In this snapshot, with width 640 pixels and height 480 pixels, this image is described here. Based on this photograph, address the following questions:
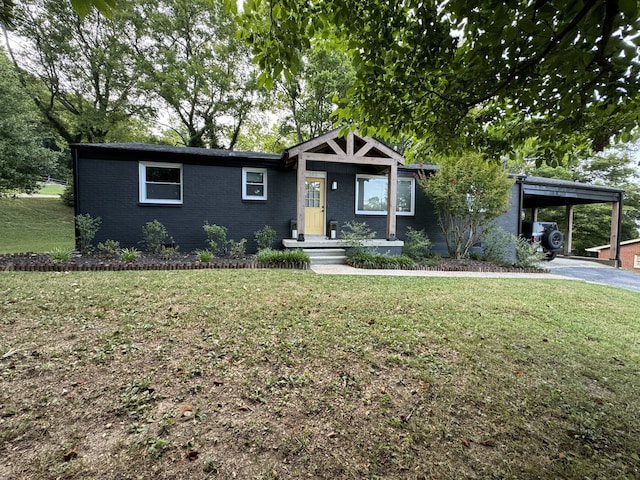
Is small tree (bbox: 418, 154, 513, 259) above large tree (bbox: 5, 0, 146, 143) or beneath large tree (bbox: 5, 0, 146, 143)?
beneath

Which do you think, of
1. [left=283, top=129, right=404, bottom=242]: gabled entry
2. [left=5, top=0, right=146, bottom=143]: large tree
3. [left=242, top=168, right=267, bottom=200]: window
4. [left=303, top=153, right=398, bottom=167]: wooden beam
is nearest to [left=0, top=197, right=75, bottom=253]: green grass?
[left=5, top=0, right=146, bottom=143]: large tree

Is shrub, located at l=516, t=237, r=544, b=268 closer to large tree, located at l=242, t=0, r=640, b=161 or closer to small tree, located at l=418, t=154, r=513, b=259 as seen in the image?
small tree, located at l=418, t=154, r=513, b=259

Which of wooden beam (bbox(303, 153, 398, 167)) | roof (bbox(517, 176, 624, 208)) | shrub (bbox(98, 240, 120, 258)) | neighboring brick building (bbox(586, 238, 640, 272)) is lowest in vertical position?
neighboring brick building (bbox(586, 238, 640, 272))

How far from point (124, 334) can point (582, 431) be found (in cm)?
422

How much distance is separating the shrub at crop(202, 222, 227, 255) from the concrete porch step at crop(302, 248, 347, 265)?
8.38 ft

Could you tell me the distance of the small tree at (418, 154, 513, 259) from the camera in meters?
9.30

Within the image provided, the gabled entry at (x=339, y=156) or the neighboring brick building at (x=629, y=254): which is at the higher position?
the gabled entry at (x=339, y=156)

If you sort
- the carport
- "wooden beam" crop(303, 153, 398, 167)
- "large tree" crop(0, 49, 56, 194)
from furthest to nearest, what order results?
the carport
"large tree" crop(0, 49, 56, 194)
"wooden beam" crop(303, 153, 398, 167)

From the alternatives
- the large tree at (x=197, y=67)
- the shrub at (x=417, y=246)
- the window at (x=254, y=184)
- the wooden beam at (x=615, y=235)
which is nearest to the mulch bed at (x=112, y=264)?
the shrub at (x=417, y=246)

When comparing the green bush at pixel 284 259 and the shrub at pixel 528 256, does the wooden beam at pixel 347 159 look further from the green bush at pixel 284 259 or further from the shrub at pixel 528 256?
the shrub at pixel 528 256

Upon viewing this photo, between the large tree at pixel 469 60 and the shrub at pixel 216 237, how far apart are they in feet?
21.4

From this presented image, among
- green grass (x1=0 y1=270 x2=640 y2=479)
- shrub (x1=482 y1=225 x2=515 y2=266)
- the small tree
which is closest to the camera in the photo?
green grass (x1=0 y1=270 x2=640 y2=479)

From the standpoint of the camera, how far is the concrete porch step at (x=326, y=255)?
8970 mm

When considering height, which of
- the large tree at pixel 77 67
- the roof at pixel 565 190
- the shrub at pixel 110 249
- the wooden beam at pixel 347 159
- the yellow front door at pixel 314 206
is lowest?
the shrub at pixel 110 249
